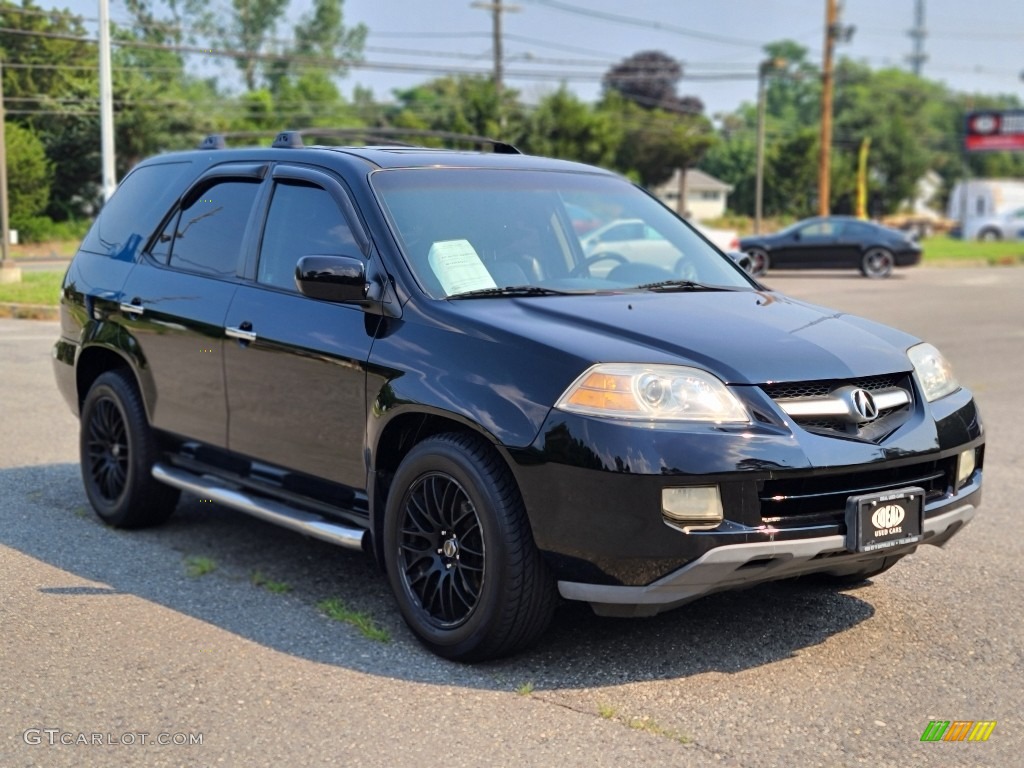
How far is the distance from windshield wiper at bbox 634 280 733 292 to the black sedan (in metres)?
25.7

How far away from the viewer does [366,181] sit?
516cm

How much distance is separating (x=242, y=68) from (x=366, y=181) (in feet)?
163

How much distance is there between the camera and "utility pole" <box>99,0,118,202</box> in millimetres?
20812

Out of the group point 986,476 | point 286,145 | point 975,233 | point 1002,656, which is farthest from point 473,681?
point 975,233

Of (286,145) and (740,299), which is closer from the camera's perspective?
(740,299)

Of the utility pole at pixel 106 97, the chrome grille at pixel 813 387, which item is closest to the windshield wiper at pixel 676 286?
the chrome grille at pixel 813 387

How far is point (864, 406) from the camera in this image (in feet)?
14.0

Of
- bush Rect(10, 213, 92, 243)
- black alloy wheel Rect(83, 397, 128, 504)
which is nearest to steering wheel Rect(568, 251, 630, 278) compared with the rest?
black alloy wheel Rect(83, 397, 128, 504)

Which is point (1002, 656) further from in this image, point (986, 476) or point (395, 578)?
point (986, 476)

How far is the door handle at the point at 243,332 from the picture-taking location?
17.5 feet

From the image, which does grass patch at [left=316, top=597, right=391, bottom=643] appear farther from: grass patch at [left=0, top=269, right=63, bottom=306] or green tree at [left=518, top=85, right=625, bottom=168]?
green tree at [left=518, top=85, right=625, bottom=168]

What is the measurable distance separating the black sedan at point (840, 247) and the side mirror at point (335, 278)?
26535mm

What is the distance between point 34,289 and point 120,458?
47.4ft

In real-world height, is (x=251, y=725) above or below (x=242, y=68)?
below
